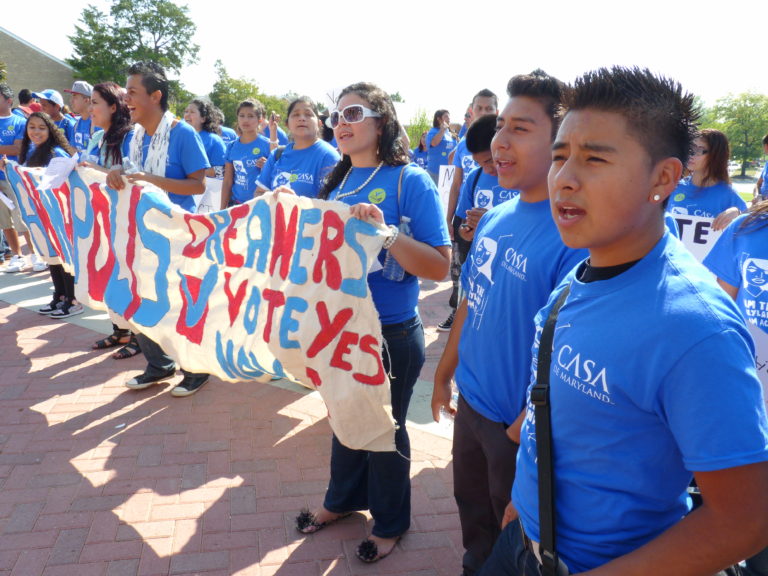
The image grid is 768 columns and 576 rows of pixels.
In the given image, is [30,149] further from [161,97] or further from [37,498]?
[37,498]

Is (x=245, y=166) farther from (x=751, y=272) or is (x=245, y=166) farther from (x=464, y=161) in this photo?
(x=751, y=272)

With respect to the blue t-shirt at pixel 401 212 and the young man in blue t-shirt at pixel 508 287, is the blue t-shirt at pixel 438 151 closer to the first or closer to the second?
the blue t-shirt at pixel 401 212

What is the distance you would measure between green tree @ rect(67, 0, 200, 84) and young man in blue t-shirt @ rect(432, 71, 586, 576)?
50500mm

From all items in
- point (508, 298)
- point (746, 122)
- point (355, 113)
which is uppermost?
point (746, 122)

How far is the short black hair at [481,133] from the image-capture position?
3.57 metres

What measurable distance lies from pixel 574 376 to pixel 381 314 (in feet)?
4.44

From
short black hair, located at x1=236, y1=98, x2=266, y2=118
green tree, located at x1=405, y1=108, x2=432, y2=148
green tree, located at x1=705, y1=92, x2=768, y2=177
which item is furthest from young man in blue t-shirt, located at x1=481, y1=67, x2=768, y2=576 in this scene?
green tree, located at x1=705, y1=92, x2=768, y2=177

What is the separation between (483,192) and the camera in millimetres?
3867

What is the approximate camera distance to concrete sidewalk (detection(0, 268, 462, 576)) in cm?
264

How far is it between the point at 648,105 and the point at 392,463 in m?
1.94

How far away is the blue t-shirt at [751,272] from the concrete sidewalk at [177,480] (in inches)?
66.7

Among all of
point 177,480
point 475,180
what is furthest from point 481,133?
point 177,480

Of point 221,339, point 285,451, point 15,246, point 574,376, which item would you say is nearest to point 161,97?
point 221,339

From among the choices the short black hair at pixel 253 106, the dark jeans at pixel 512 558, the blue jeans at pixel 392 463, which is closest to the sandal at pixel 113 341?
the short black hair at pixel 253 106
